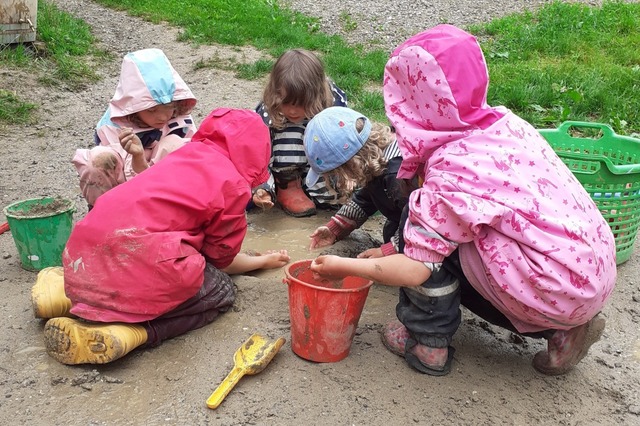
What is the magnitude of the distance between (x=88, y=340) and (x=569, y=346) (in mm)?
1661

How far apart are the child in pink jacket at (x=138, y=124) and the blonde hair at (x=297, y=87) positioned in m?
0.50

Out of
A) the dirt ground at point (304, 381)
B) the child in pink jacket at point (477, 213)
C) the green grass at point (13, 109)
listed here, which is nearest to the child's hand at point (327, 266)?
the child in pink jacket at point (477, 213)

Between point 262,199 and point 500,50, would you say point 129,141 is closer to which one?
point 262,199

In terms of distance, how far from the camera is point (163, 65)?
11.2 ft

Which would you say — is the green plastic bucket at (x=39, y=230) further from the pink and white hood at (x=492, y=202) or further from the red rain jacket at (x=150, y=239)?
the pink and white hood at (x=492, y=202)

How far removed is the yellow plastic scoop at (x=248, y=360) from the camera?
233 centimetres

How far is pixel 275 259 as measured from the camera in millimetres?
3248

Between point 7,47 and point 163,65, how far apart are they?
3585 millimetres

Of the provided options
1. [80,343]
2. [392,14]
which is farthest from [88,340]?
[392,14]

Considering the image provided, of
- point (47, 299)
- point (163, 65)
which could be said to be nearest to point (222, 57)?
point (163, 65)

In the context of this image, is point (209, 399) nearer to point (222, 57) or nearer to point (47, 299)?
point (47, 299)

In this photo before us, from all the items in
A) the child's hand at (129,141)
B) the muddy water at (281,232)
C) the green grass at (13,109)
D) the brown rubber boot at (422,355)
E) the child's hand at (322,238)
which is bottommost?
the green grass at (13,109)

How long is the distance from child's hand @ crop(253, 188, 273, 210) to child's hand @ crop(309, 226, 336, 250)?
300 mm

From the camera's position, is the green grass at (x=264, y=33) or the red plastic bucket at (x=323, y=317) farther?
the green grass at (x=264, y=33)
